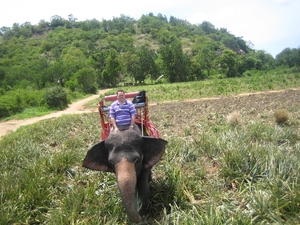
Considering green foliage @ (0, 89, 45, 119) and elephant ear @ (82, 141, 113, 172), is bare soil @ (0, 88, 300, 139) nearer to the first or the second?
green foliage @ (0, 89, 45, 119)

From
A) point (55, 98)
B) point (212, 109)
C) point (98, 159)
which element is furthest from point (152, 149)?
point (55, 98)

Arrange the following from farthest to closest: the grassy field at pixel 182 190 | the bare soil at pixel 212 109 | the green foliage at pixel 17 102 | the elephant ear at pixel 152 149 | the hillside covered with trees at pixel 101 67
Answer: the hillside covered with trees at pixel 101 67, the green foliage at pixel 17 102, the bare soil at pixel 212 109, the elephant ear at pixel 152 149, the grassy field at pixel 182 190

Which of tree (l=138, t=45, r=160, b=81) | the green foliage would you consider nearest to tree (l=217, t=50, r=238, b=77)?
tree (l=138, t=45, r=160, b=81)

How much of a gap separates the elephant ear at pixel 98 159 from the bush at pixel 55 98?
2271cm

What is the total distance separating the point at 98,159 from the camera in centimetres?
425

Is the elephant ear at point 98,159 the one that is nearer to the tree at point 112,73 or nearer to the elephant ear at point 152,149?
the elephant ear at point 152,149

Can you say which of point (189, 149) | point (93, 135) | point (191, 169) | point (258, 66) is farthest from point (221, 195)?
point (258, 66)

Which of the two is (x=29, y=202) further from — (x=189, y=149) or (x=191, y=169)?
(x=189, y=149)

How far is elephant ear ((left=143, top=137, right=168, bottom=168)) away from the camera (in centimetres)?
416

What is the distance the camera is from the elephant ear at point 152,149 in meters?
4.16

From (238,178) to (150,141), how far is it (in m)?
1.84

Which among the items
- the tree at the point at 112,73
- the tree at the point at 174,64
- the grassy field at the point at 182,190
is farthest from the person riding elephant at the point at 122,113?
the tree at the point at 174,64

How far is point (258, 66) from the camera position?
72.2m

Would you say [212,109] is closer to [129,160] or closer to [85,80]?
[129,160]
